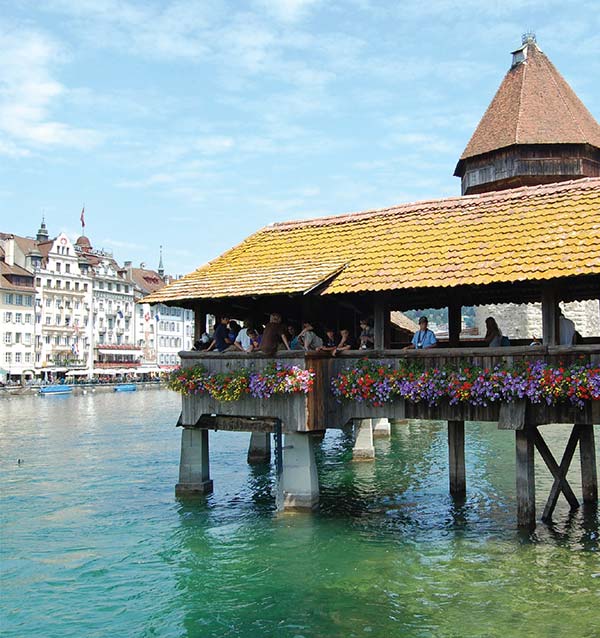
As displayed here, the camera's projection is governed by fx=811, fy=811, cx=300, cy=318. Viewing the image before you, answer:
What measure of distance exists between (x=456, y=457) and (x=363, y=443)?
6.53 m

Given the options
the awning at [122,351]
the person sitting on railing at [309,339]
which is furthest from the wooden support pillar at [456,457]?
the awning at [122,351]

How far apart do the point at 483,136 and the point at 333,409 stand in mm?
27460

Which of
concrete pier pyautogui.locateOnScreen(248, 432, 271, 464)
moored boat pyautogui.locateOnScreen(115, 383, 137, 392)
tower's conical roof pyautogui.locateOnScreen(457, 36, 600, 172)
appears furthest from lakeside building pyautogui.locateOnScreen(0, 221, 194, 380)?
concrete pier pyautogui.locateOnScreen(248, 432, 271, 464)

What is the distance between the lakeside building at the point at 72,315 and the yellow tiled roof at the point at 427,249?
207 ft

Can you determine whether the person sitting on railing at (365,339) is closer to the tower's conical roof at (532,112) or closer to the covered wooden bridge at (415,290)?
the covered wooden bridge at (415,290)

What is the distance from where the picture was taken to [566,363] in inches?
466

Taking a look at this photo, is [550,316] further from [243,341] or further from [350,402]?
[243,341]

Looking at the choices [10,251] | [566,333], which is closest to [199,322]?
[566,333]

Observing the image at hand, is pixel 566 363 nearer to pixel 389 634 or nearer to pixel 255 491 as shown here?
pixel 389 634

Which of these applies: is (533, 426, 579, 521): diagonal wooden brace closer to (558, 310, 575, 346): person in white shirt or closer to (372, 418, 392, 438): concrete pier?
(558, 310, 575, 346): person in white shirt

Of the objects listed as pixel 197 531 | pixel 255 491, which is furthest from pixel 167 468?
pixel 197 531

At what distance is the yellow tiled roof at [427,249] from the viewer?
1212 cm

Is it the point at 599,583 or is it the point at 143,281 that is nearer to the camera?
the point at 599,583

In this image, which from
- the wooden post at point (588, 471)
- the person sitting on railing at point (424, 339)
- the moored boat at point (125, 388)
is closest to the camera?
the person sitting on railing at point (424, 339)
